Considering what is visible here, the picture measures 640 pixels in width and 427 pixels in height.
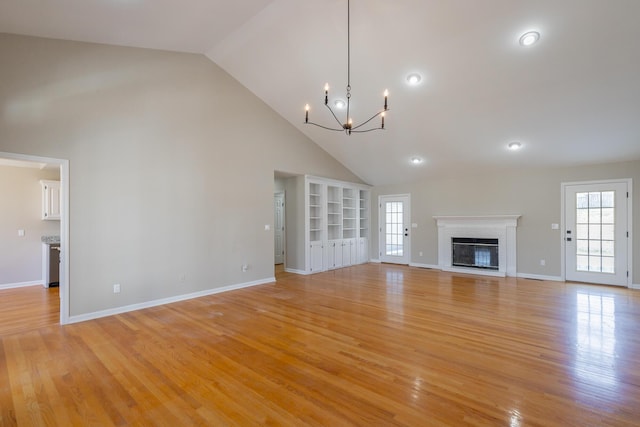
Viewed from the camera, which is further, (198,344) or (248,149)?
(248,149)

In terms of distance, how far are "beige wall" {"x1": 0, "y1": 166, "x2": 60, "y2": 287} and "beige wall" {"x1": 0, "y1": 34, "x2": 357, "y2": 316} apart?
337cm

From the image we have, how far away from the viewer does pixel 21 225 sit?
602cm

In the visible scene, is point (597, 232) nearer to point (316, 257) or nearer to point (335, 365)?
point (316, 257)

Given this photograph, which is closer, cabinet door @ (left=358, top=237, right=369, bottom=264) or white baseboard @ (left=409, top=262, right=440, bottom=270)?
white baseboard @ (left=409, top=262, right=440, bottom=270)

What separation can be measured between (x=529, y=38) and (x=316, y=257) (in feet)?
17.9

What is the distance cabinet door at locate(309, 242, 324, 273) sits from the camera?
23.5 feet

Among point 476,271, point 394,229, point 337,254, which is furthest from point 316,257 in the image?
point 476,271

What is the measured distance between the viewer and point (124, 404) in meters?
2.21

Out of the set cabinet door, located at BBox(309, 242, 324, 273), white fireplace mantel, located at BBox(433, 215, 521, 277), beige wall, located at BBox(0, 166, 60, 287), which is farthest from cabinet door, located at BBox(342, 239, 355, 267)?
beige wall, located at BBox(0, 166, 60, 287)

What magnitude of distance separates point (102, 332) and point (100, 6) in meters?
3.59

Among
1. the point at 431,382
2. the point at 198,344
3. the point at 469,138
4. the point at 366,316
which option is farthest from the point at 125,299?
the point at 469,138

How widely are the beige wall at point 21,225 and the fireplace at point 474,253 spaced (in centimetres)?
906

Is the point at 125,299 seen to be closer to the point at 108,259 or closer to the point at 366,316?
the point at 108,259

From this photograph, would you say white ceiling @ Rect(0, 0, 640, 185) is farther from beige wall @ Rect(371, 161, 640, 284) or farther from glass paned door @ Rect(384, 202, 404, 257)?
glass paned door @ Rect(384, 202, 404, 257)
